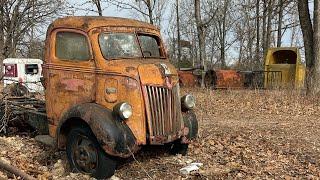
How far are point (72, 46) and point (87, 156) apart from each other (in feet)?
6.17

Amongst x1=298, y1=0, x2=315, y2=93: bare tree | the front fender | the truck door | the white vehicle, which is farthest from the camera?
A: the white vehicle

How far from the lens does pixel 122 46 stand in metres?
7.98

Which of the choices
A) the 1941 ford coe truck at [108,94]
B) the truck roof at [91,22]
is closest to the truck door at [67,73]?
the 1941 ford coe truck at [108,94]

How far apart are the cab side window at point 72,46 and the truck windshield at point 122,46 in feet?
0.96

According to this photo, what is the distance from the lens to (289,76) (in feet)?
73.3

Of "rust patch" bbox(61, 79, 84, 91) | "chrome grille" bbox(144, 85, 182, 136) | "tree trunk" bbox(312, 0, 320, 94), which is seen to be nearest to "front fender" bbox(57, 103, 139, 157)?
"chrome grille" bbox(144, 85, 182, 136)

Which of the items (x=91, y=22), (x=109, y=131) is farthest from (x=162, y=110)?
(x=91, y=22)

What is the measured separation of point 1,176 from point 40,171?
25.7 inches

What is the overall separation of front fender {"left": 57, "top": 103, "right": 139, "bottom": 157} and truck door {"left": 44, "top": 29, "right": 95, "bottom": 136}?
562mm

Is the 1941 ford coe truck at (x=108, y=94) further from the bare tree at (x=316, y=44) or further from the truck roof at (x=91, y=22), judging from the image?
the bare tree at (x=316, y=44)

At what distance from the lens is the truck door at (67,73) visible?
780 cm

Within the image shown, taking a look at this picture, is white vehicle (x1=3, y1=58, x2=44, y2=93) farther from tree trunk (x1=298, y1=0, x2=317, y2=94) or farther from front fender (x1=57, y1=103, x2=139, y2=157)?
front fender (x1=57, y1=103, x2=139, y2=157)

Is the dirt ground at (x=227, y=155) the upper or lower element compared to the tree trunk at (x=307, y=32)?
lower

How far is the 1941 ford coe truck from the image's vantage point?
23.5ft
